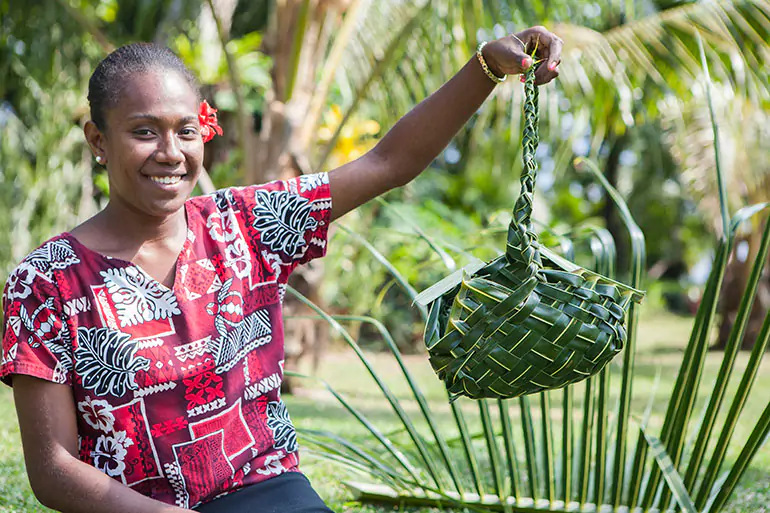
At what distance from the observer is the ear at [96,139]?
150cm

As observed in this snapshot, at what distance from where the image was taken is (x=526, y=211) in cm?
126

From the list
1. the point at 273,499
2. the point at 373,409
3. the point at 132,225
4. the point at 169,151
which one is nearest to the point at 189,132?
the point at 169,151

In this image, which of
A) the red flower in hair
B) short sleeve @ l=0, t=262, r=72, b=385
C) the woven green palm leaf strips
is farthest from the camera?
the red flower in hair

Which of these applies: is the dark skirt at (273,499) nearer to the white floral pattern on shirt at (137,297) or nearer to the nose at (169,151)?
the white floral pattern on shirt at (137,297)

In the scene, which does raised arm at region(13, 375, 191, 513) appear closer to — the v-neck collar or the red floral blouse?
the red floral blouse

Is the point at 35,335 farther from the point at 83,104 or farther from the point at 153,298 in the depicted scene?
the point at 83,104

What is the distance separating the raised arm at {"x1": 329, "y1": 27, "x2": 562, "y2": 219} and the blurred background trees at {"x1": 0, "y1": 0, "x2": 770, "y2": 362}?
348 millimetres

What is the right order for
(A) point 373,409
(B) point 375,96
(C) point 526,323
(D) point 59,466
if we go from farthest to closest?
(B) point 375,96
(A) point 373,409
(D) point 59,466
(C) point 526,323

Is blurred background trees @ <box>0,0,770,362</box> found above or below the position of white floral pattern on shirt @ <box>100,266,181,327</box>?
above

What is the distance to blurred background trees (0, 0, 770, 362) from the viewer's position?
14.7ft

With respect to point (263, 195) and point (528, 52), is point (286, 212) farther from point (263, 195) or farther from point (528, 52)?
point (528, 52)

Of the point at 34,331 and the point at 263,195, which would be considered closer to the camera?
the point at 34,331

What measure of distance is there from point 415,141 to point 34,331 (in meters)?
0.79

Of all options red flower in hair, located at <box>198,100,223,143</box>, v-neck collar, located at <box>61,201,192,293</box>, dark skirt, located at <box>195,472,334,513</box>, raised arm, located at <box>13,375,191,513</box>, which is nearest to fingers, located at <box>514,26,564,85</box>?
red flower in hair, located at <box>198,100,223,143</box>
